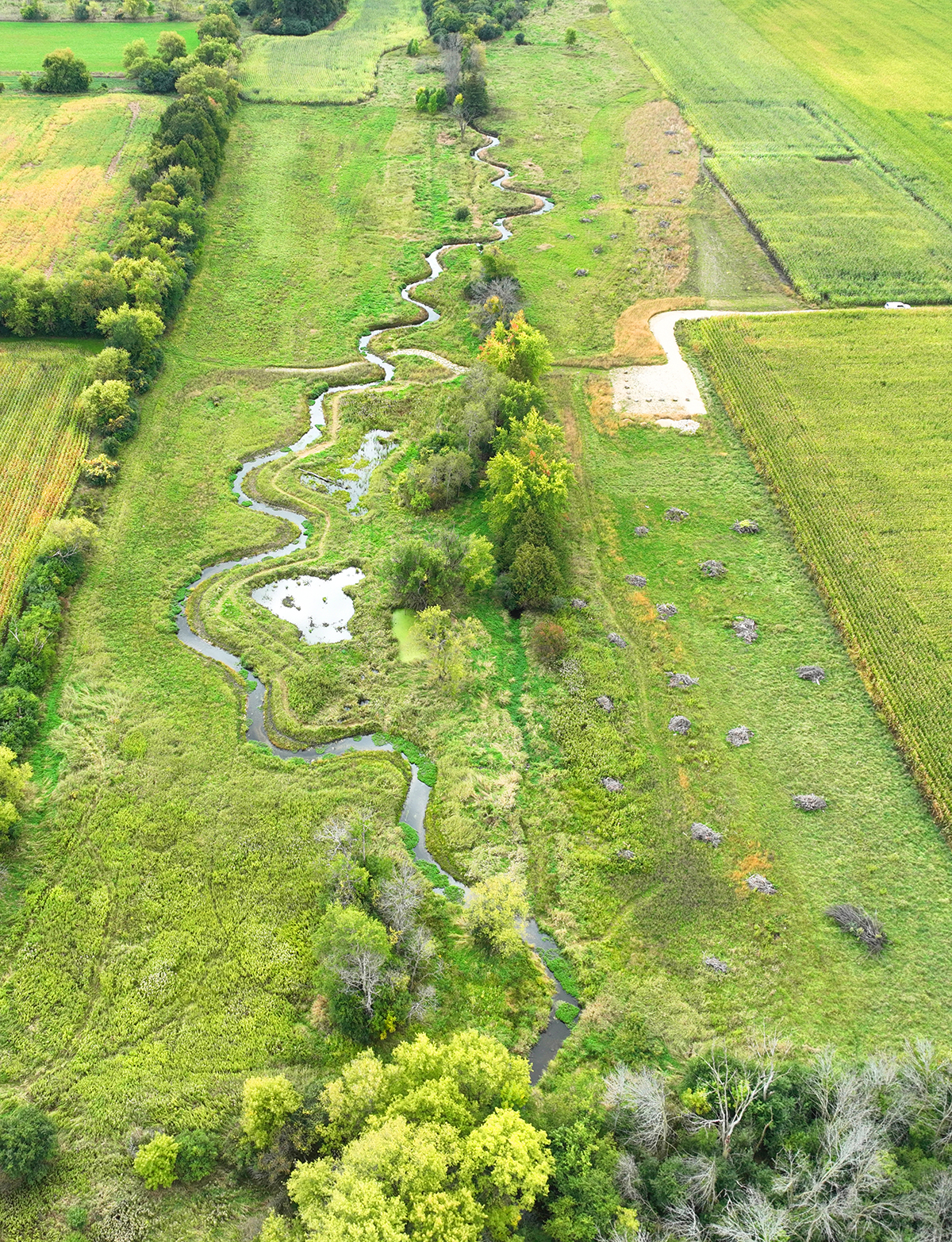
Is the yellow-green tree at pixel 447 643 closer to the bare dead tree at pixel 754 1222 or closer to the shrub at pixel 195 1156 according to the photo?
the shrub at pixel 195 1156

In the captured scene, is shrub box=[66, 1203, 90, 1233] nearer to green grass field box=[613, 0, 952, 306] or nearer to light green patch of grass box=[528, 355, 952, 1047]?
light green patch of grass box=[528, 355, 952, 1047]

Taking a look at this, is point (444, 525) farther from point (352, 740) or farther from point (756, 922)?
point (756, 922)

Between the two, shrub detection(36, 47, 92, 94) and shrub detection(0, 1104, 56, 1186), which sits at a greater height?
shrub detection(36, 47, 92, 94)

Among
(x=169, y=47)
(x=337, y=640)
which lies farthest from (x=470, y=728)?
(x=169, y=47)

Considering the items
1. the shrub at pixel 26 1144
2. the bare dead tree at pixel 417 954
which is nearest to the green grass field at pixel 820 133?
the bare dead tree at pixel 417 954

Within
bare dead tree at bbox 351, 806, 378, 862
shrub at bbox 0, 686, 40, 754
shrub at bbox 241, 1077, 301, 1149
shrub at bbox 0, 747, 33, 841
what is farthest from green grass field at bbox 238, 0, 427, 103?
shrub at bbox 241, 1077, 301, 1149

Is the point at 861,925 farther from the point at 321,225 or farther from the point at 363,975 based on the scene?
the point at 321,225


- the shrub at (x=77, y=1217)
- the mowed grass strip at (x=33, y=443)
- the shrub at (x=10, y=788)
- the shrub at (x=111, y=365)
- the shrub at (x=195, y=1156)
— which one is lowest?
the shrub at (x=77, y=1217)
